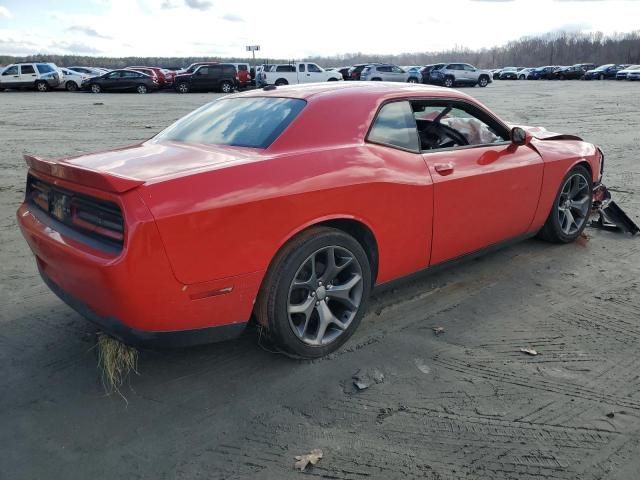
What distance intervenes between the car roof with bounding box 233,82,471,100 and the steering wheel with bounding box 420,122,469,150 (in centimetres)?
27

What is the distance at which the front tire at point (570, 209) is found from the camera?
4875 mm

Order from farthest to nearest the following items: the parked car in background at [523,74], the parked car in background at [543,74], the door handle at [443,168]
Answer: the parked car in background at [523,74]
the parked car in background at [543,74]
the door handle at [443,168]

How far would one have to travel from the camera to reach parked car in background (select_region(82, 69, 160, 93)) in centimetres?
3112

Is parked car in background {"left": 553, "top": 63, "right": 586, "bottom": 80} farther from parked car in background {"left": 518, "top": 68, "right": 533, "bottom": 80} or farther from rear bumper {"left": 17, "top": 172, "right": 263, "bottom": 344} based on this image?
rear bumper {"left": 17, "top": 172, "right": 263, "bottom": 344}

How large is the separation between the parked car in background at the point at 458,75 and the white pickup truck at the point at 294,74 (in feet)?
27.6

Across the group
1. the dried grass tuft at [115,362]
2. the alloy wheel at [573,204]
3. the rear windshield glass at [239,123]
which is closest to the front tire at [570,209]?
the alloy wheel at [573,204]

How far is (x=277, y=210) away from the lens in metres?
2.75

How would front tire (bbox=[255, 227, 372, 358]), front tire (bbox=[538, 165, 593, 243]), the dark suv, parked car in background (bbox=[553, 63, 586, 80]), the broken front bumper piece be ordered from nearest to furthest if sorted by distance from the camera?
front tire (bbox=[255, 227, 372, 358])
front tire (bbox=[538, 165, 593, 243])
the broken front bumper piece
the dark suv
parked car in background (bbox=[553, 63, 586, 80])

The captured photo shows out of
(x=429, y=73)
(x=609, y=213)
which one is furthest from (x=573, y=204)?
(x=429, y=73)

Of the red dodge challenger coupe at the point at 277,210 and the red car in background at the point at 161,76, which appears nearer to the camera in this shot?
the red dodge challenger coupe at the point at 277,210

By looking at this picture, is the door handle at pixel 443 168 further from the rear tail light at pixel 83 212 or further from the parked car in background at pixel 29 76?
the parked car in background at pixel 29 76

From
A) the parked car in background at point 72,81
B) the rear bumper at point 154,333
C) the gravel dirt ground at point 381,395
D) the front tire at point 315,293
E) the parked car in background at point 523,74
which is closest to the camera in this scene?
the gravel dirt ground at point 381,395

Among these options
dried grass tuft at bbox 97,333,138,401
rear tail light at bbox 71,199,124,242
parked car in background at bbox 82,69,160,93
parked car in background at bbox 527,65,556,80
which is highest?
parked car in background at bbox 527,65,556,80

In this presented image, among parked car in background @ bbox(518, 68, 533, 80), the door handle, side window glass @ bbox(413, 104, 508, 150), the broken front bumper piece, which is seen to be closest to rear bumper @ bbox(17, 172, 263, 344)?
the door handle
